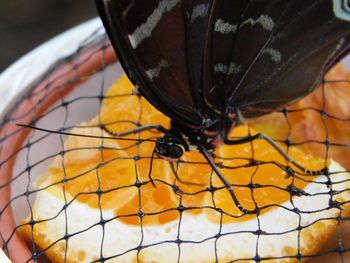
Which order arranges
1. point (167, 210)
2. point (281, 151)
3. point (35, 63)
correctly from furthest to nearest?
point (35, 63), point (281, 151), point (167, 210)

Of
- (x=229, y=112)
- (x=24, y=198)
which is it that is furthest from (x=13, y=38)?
(x=229, y=112)

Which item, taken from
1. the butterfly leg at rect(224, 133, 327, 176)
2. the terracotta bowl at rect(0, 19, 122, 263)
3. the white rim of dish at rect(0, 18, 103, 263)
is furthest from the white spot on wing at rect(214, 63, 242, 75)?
the white rim of dish at rect(0, 18, 103, 263)

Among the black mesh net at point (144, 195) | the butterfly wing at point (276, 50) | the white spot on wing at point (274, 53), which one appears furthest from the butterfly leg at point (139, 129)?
the white spot on wing at point (274, 53)

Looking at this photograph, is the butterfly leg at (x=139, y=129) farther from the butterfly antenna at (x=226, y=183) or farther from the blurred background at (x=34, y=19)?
the blurred background at (x=34, y=19)

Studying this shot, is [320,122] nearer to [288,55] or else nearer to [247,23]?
[288,55]

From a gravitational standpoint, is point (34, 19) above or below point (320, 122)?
above

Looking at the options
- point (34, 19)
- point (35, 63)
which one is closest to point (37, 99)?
point (35, 63)

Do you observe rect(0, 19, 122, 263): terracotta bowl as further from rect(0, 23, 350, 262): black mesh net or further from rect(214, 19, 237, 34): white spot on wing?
rect(214, 19, 237, 34): white spot on wing
